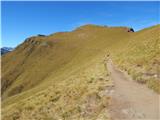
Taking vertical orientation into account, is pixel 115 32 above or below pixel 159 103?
above

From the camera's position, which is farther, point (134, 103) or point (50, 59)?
point (50, 59)

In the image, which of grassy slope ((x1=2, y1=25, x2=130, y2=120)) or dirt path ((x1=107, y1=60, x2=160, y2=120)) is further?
grassy slope ((x1=2, y1=25, x2=130, y2=120))

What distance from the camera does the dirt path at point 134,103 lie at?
19.0 meters

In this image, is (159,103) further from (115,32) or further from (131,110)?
(115,32)

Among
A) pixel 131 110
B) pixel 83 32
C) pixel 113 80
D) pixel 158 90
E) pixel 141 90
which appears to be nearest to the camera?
pixel 131 110

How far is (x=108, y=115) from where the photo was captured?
2002 centimetres

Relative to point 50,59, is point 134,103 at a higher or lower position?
lower

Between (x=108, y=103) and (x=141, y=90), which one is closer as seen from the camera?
(x=108, y=103)

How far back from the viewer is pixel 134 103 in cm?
2144

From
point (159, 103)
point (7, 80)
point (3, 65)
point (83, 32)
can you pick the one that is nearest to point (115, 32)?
point (83, 32)

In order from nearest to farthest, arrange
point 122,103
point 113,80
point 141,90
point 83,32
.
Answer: point 122,103, point 141,90, point 113,80, point 83,32

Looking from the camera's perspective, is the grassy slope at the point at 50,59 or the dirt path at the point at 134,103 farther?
the grassy slope at the point at 50,59

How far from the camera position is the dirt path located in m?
19.0

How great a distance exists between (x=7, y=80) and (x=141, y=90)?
145m
